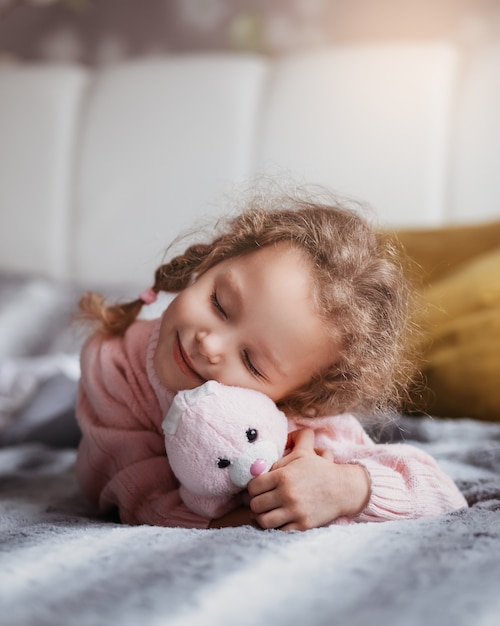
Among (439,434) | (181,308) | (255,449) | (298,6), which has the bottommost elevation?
(439,434)

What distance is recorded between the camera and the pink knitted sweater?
839 mm

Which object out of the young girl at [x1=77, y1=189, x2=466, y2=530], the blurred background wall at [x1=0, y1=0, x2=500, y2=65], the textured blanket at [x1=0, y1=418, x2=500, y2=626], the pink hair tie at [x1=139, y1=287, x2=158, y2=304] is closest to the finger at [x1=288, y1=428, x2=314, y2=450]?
the young girl at [x1=77, y1=189, x2=466, y2=530]

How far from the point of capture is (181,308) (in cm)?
84

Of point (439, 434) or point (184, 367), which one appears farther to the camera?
point (439, 434)


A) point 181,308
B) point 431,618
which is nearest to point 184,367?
point 181,308

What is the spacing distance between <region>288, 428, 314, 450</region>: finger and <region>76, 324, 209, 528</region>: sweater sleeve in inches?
5.0

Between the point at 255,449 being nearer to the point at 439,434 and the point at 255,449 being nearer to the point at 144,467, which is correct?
the point at 144,467

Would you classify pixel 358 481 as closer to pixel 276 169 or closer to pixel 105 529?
pixel 105 529

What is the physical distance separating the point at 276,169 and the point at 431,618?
1.40 metres

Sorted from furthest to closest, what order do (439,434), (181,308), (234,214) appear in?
(439,434)
(234,214)
(181,308)

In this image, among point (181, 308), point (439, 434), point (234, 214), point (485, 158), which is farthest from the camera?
point (485, 158)

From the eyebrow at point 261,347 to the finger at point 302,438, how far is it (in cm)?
8

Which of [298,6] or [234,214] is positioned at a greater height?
[298,6]

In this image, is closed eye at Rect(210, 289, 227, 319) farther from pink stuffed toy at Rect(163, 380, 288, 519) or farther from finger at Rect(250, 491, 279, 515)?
finger at Rect(250, 491, 279, 515)
